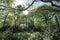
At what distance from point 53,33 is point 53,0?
95 centimetres

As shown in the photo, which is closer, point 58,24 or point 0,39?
point 0,39

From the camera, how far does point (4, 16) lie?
431 cm

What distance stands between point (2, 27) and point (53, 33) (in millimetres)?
1468

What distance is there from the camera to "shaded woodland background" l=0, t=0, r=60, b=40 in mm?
4289

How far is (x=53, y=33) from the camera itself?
4.38 metres

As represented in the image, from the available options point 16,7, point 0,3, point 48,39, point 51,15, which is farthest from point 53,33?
point 0,3

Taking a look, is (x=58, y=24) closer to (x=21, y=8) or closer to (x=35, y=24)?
(x=35, y=24)

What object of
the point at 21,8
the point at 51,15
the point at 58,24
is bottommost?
the point at 58,24

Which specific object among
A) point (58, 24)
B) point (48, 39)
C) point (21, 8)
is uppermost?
point (21, 8)

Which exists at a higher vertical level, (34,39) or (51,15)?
(51,15)

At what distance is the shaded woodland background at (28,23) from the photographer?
429cm

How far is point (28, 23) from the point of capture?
4406 mm

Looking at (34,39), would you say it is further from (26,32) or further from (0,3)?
(0,3)

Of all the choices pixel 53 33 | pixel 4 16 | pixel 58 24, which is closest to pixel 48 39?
pixel 53 33
